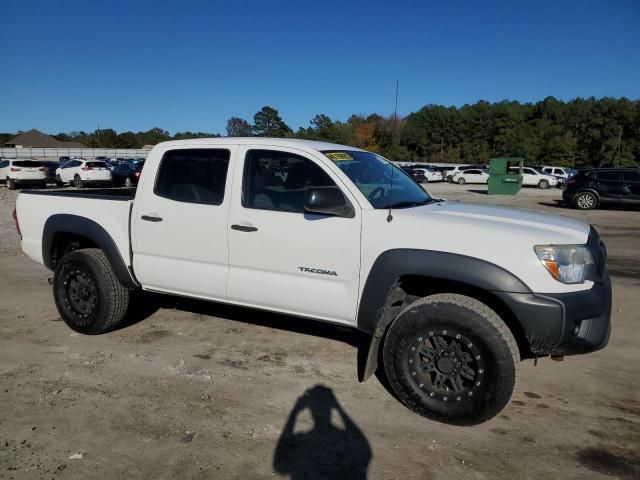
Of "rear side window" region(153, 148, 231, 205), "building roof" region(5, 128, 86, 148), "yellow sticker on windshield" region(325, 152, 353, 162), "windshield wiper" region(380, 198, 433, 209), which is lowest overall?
"windshield wiper" region(380, 198, 433, 209)

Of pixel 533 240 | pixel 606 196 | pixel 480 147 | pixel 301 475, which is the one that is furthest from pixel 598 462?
pixel 480 147

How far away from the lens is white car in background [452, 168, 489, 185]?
40000 mm

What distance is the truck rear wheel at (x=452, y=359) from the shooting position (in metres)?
3.29

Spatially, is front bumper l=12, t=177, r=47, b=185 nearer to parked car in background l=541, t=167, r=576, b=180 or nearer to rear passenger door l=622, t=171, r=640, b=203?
rear passenger door l=622, t=171, r=640, b=203

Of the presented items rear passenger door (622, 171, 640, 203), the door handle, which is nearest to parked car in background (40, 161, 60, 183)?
rear passenger door (622, 171, 640, 203)

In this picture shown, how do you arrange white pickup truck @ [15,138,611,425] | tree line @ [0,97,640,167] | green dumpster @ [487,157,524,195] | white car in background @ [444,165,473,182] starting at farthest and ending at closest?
tree line @ [0,97,640,167] → white car in background @ [444,165,473,182] → green dumpster @ [487,157,524,195] → white pickup truck @ [15,138,611,425]

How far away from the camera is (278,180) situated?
4.16 meters

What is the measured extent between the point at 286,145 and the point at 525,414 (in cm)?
265

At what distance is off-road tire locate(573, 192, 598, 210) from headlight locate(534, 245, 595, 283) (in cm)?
1770

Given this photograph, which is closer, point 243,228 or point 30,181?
point 243,228

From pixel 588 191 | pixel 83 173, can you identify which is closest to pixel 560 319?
pixel 588 191

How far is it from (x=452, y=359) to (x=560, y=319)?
71cm

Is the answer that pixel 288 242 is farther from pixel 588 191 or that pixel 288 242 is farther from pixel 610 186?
pixel 610 186

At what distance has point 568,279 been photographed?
129 inches
